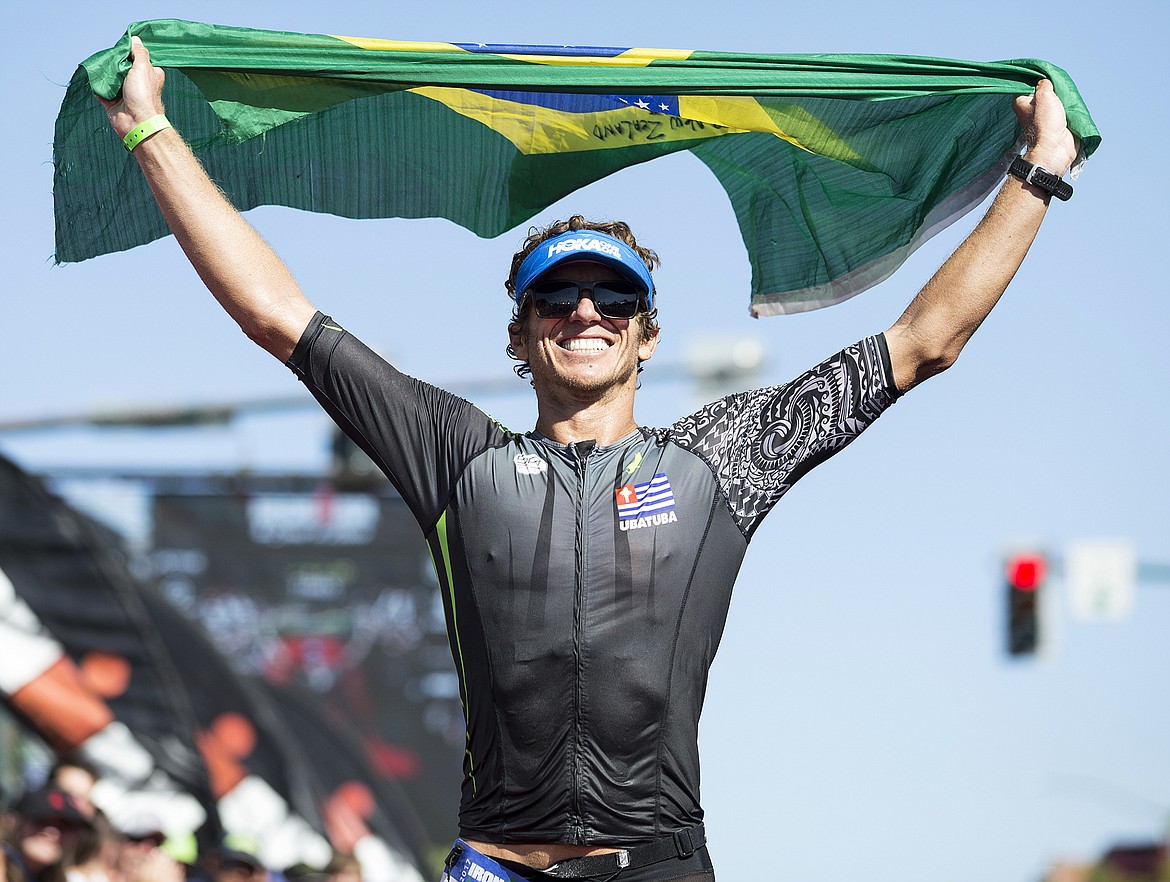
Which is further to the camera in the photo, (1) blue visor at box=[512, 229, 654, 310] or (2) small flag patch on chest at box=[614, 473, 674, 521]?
(1) blue visor at box=[512, 229, 654, 310]

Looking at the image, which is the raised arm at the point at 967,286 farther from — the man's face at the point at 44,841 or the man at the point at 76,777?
the man at the point at 76,777

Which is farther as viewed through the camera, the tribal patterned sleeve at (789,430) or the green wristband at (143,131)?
the green wristband at (143,131)

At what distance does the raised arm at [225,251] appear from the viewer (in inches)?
173

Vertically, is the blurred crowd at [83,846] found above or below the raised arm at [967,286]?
below

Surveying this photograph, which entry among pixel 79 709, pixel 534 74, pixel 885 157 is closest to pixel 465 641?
pixel 534 74

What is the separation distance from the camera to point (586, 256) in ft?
14.5

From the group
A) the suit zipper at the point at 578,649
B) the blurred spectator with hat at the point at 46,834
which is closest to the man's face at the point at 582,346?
the suit zipper at the point at 578,649

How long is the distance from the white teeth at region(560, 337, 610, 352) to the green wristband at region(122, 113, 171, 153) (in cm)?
118

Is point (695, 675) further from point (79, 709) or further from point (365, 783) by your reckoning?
point (365, 783)

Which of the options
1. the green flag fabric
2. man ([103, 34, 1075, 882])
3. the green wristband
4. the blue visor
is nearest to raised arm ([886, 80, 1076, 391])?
man ([103, 34, 1075, 882])

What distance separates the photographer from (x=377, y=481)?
68.9 feet

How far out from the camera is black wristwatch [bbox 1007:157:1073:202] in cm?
455

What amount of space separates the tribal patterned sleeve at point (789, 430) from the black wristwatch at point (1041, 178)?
60 cm

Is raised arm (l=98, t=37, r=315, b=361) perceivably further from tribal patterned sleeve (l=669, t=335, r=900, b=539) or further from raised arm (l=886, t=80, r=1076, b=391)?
raised arm (l=886, t=80, r=1076, b=391)
